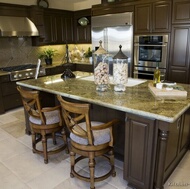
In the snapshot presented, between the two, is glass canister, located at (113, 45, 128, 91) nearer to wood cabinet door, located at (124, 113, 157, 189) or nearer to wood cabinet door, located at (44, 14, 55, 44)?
wood cabinet door, located at (124, 113, 157, 189)

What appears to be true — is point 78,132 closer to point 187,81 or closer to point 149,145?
point 149,145

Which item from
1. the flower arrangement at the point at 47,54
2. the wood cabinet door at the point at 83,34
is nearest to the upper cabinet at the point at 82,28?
the wood cabinet door at the point at 83,34

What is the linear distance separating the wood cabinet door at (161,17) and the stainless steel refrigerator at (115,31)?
0.53m

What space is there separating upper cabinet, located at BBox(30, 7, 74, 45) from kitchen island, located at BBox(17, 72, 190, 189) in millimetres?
3517

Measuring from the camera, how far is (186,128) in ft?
7.77

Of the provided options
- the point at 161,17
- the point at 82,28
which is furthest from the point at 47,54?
the point at 161,17

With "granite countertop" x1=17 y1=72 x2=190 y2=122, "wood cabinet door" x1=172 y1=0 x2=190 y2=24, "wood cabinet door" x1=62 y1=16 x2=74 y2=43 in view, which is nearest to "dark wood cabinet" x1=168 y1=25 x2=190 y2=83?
"wood cabinet door" x1=172 y1=0 x2=190 y2=24

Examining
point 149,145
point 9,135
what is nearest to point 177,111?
point 149,145

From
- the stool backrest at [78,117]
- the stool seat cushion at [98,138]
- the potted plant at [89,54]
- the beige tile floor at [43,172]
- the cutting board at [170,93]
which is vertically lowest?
the beige tile floor at [43,172]

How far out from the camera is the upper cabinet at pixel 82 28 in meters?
5.61

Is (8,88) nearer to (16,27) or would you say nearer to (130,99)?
(16,27)

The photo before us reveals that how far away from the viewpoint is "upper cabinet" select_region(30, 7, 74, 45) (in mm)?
5031

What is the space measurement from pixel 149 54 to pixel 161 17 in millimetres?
769

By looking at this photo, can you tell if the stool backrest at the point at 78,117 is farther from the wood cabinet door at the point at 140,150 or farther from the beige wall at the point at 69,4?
the beige wall at the point at 69,4
